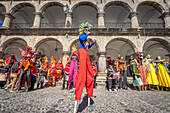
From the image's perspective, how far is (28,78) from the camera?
4.17 m

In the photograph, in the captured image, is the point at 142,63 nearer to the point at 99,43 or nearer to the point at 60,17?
the point at 99,43

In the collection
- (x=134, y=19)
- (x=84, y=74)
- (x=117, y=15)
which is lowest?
(x=84, y=74)

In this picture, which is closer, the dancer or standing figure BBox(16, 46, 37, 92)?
the dancer

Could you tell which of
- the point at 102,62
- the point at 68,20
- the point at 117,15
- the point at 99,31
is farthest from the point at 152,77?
the point at 117,15

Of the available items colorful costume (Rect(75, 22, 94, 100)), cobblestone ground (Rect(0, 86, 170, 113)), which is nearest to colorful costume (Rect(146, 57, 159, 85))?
cobblestone ground (Rect(0, 86, 170, 113))

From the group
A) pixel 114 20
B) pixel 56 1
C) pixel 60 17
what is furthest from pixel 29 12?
pixel 114 20

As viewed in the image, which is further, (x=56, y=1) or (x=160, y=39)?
(x=56, y=1)

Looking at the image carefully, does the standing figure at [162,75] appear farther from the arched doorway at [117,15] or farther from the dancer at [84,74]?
the arched doorway at [117,15]

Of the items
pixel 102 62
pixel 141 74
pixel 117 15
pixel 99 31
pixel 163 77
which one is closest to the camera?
pixel 163 77

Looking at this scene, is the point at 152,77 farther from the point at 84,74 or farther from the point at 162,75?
the point at 84,74

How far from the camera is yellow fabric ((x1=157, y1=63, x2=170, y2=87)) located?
478 cm

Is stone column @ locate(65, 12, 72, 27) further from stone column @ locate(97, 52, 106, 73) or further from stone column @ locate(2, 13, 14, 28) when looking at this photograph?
stone column @ locate(2, 13, 14, 28)

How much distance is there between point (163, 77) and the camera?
4.91m

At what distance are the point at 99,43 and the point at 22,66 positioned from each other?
7.00m
